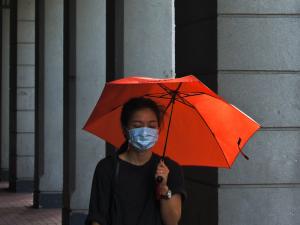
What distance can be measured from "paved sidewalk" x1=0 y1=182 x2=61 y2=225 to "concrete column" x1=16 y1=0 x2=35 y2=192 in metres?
0.99

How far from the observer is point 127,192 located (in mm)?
3637

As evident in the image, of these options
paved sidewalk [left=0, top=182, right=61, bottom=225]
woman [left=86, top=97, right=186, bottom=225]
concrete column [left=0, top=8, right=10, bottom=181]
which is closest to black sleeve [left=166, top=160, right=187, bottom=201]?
woman [left=86, top=97, right=186, bottom=225]

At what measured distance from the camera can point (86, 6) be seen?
12430 millimetres

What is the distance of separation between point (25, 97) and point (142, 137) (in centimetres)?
1615

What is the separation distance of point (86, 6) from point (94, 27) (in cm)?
36

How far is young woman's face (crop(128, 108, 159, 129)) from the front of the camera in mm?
3697

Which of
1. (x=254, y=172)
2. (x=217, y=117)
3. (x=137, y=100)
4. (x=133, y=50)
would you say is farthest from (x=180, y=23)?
(x=137, y=100)

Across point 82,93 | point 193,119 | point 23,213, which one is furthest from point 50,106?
point 193,119

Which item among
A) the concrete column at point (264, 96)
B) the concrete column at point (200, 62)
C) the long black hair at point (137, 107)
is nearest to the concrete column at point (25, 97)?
the concrete column at point (200, 62)

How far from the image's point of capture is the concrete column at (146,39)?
9.04 metres

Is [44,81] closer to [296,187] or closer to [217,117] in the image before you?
[296,187]

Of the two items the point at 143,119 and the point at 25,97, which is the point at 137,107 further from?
the point at 25,97

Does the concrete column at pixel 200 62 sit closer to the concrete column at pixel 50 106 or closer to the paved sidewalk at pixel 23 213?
the paved sidewalk at pixel 23 213

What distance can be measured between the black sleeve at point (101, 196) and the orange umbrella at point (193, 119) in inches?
21.8
